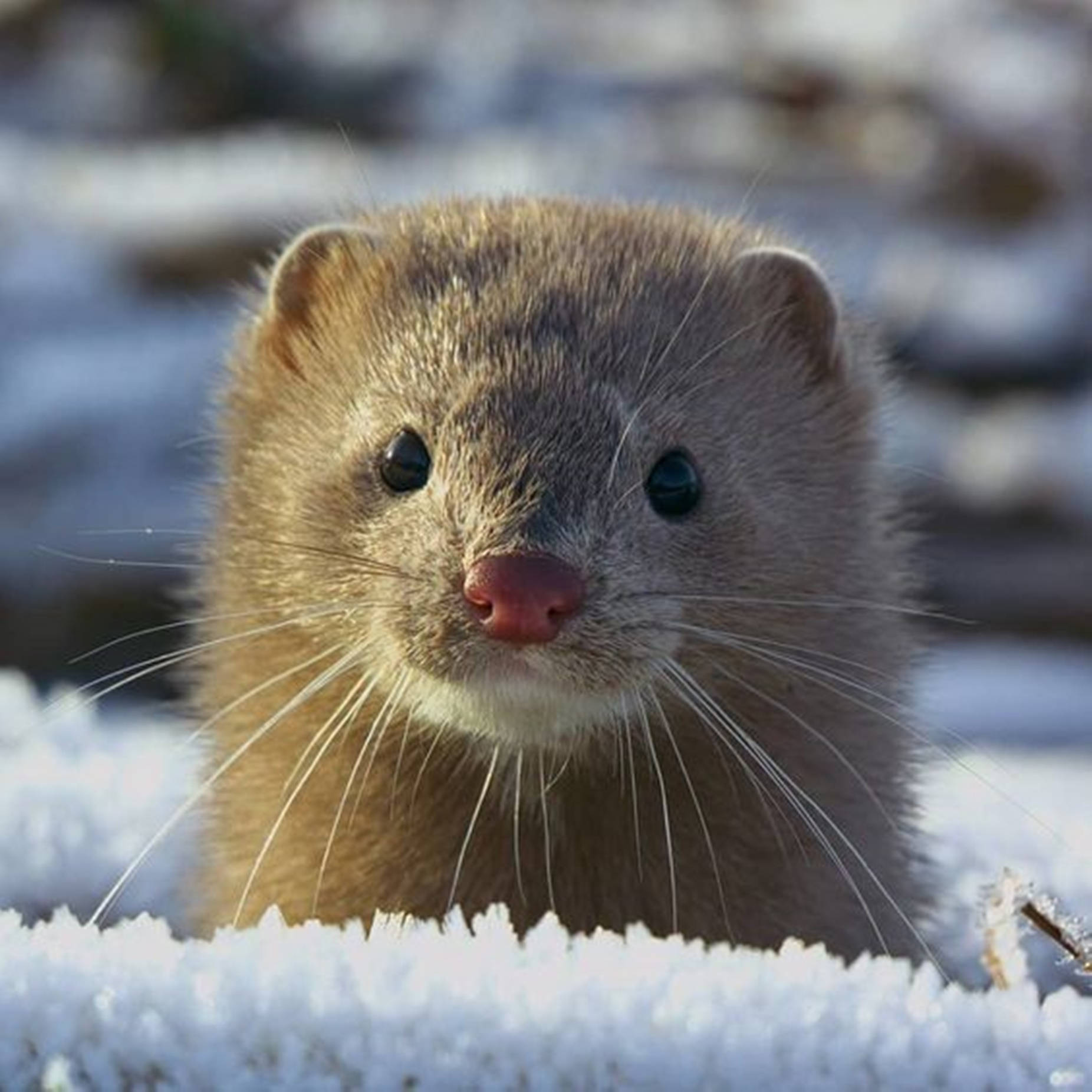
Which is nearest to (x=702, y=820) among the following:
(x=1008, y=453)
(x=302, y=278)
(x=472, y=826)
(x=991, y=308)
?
(x=472, y=826)

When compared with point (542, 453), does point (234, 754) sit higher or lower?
lower

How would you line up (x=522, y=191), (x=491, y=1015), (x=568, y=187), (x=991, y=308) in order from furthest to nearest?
(x=991, y=308) < (x=568, y=187) < (x=522, y=191) < (x=491, y=1015)

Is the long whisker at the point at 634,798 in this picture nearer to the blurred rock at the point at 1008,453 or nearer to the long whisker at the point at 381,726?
the long whisker at the point at 381,726

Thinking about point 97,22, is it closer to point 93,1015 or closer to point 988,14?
point 988,14

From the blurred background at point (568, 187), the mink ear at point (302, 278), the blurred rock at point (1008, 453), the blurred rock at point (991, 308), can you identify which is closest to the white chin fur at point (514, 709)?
the mink ear at point (302, 278)

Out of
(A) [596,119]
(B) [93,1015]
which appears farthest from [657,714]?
(A) [596,119]

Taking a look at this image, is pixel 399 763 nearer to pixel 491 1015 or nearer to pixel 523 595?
pixel 523 595

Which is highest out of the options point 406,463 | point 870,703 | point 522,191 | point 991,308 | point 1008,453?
point 991,308
